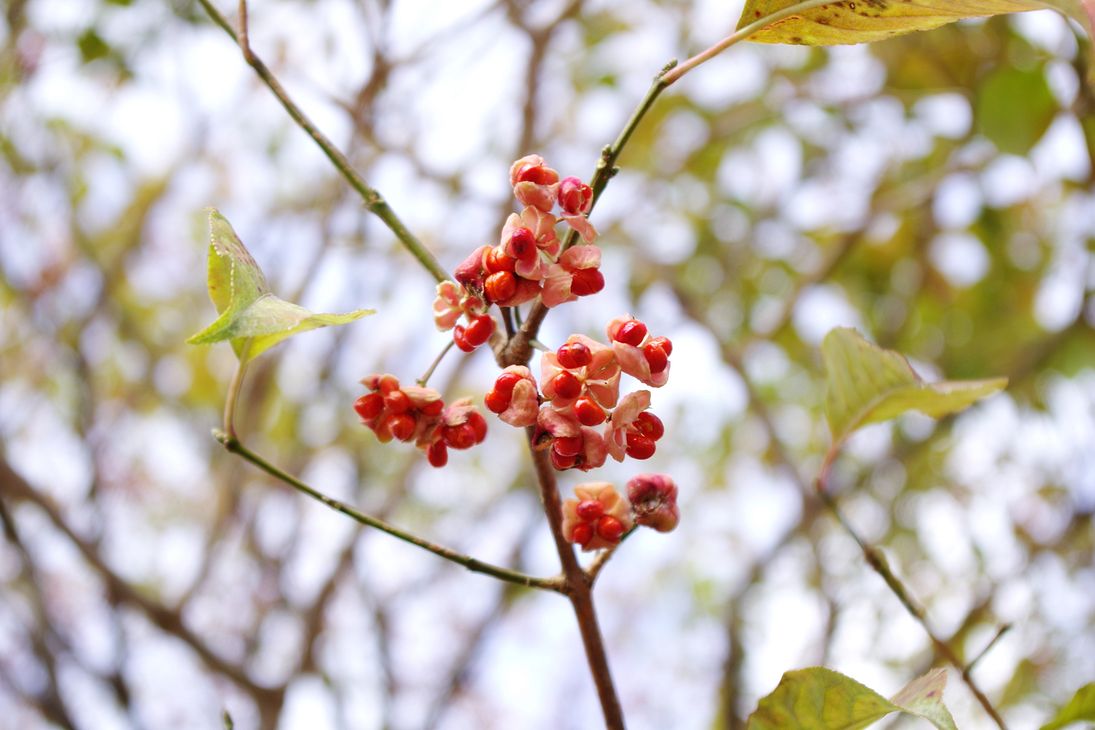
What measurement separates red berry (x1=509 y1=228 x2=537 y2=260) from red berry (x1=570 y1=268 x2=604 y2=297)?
1.1 inches

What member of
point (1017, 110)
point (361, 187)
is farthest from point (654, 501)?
point (1017, 110)

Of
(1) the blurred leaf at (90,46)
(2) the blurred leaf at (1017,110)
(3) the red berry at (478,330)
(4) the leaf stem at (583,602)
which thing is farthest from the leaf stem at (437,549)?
(1) the blurred leaf at (90,46)

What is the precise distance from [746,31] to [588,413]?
0.25 metres

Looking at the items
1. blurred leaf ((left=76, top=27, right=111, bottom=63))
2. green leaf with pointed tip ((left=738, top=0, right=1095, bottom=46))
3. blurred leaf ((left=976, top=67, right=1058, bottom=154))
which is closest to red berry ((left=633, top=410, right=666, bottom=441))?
green leaf with pointed tip ((left=738, top=0, right=1095, bottom=46))

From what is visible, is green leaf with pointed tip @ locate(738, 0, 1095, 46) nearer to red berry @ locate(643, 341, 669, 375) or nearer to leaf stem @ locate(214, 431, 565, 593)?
red berry @ locate(643, 341, 669, 375)

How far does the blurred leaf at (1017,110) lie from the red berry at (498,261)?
1.05 metres

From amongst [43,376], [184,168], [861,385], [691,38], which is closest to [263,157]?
[184,168]

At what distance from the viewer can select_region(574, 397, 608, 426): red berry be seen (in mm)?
531

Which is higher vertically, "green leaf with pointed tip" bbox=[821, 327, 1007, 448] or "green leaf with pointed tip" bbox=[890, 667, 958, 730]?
"green leaf with pointed tip" bbox=[821, 327, 1007, 448]

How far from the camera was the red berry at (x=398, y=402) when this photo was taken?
1.91ft

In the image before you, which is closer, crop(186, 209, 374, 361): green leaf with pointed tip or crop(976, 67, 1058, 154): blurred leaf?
crop(186, 209, 374, 361): green leaf with pointed tip

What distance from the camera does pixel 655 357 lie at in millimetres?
551

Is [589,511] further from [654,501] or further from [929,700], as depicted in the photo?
[929,700]

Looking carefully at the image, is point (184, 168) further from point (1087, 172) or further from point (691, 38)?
point (1087, 172)
